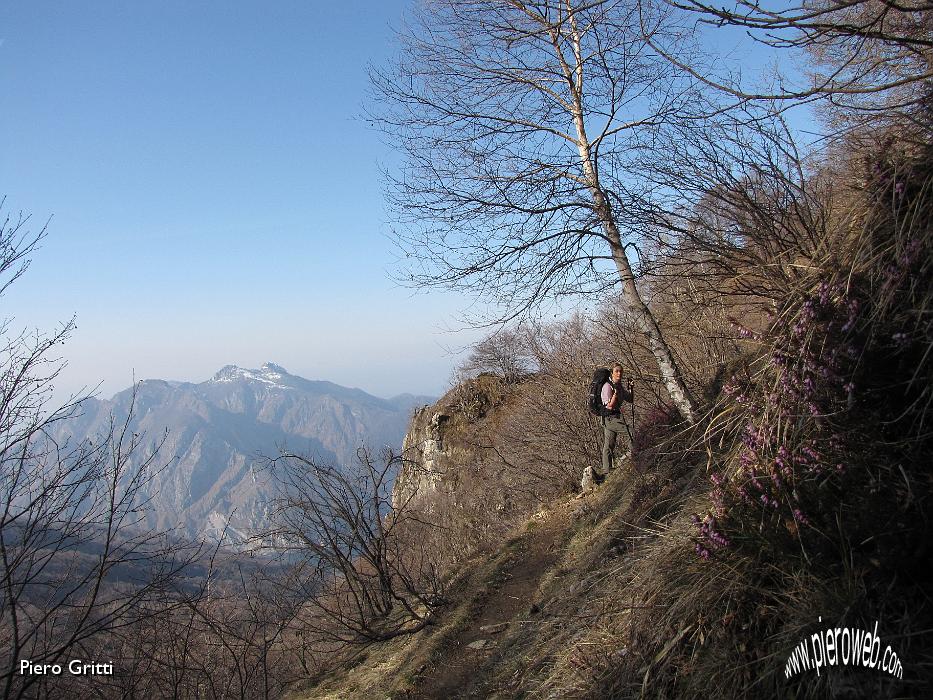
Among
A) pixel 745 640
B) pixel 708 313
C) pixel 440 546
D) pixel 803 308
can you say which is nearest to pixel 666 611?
pixel 745 640

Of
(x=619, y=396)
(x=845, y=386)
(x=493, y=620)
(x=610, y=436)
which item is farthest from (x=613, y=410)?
(x=845, y=386)

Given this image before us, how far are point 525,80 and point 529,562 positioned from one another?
5.98 metres

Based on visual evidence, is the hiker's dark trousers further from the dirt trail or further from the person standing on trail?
the dirt trail

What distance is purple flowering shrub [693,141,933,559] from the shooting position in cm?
240

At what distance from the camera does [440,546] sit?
693 inches

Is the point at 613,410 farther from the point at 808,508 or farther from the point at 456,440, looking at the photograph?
the point at 456,440

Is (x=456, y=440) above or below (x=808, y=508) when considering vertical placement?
below

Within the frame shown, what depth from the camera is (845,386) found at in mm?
2527

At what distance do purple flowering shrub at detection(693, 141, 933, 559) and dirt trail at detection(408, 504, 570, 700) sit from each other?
2845mm

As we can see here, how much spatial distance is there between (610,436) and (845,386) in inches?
263

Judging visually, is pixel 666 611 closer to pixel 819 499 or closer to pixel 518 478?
pixel 819 499

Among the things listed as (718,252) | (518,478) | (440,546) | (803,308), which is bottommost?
(440,546)

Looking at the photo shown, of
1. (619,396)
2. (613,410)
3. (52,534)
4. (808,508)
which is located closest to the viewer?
→ (808,508)

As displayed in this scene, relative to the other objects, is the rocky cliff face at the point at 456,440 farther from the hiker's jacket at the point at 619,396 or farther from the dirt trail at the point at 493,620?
the dirt trail at the point at 493,620
